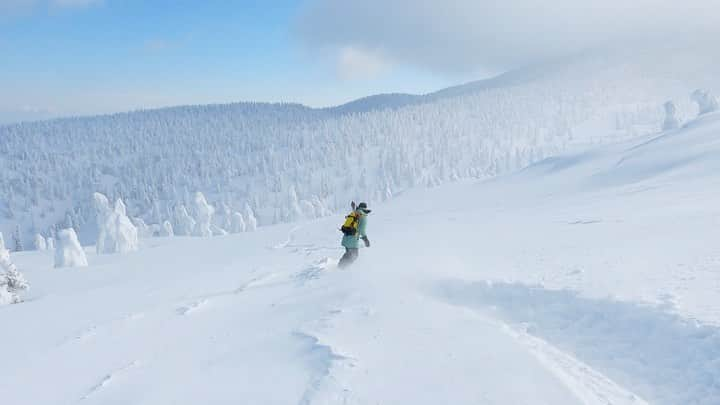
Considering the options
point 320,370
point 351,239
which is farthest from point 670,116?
point 320,370

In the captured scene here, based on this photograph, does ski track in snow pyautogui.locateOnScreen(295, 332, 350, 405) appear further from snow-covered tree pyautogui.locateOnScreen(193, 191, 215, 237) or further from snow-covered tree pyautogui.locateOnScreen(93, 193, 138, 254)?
snow-covered tree pyautogui.locateOnScreen(193, 191, 215, 237)

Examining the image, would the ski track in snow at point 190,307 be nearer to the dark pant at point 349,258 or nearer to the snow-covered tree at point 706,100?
the dark pant at point 349,258

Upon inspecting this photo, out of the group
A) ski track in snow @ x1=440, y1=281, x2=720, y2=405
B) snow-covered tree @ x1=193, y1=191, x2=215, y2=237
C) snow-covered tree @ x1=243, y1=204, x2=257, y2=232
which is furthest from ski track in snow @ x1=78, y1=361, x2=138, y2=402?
snow-covered tree @ x1=243, y1=204, x2=257, y2=232

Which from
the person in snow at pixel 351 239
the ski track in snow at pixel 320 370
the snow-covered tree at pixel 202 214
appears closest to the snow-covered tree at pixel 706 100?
the person in snow at pixel 351 239

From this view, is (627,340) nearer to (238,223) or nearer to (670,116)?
Result: (670,116)

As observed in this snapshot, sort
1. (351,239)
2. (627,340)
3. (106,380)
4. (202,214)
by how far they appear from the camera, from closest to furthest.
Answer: (627,340) → (106,380) → (351,239) → (202,214)

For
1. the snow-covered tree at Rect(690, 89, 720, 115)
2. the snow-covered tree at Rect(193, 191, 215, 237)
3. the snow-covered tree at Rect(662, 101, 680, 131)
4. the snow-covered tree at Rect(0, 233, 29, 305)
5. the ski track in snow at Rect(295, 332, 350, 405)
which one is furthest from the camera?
the snow-covered tree at Rect(193, 191, 215, 237)

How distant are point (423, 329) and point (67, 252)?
1472 inches

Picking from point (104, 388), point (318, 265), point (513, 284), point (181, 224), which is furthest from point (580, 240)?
point (181, 224)

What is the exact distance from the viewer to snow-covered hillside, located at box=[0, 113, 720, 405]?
5230 millimetres

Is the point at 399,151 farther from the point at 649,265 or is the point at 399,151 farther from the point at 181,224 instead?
the point at 649,265

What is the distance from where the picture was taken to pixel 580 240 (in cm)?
1271

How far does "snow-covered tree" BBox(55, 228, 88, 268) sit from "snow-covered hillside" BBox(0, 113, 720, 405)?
24056 mm

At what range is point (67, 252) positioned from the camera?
113 ft
